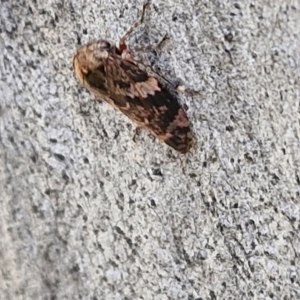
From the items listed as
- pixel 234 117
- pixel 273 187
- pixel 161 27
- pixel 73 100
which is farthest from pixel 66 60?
pixel 273 187

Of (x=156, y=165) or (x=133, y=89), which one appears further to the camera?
(x=156, y=165)

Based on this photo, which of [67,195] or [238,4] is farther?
[67,195]

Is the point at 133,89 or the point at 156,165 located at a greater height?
the point at 133,89

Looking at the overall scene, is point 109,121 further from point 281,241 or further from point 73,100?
point 281,241
